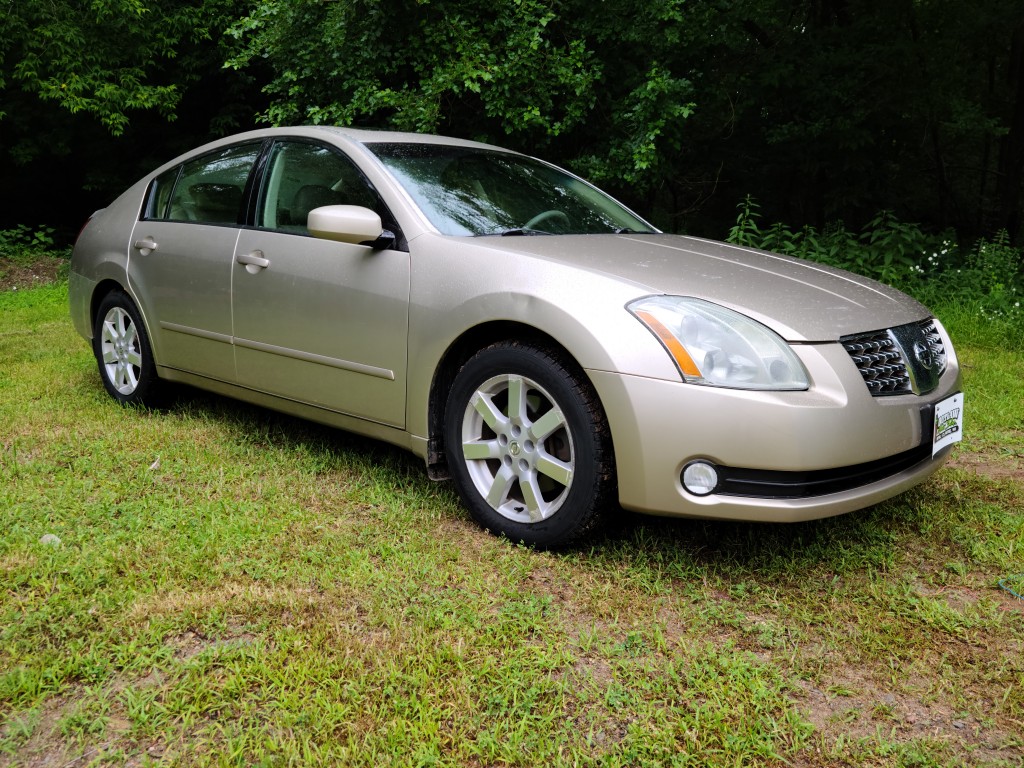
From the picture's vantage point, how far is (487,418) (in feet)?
9.86

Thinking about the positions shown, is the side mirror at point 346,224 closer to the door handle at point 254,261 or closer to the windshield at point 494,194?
the windshield at point 494,194

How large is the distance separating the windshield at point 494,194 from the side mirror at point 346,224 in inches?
9.1

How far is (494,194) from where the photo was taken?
3.63 metres

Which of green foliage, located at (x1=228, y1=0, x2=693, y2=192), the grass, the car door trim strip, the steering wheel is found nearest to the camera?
the grass

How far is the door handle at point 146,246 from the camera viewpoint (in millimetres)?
4379

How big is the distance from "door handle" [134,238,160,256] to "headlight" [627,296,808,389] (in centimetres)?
281

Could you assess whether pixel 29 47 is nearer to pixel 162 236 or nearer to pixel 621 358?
pixel 162 236

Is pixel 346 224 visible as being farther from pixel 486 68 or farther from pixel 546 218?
pixel 486 68

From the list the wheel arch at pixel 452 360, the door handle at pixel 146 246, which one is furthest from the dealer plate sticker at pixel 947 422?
the door handle at pixel 146 246

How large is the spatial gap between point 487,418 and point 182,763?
1474 millimetres

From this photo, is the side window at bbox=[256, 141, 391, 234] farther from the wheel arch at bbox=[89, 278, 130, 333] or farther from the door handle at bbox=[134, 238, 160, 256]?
the wheel arch at bbox=[89, 278, 130, 333]

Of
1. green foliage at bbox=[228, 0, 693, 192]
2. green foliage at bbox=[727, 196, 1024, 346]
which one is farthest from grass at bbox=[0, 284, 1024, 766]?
green foliage at bbox=[228, 0, 693, 192]

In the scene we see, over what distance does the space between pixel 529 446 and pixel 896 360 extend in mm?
1207

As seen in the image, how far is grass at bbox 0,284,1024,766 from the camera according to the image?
196 centimetres
